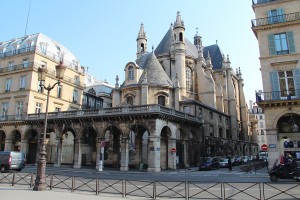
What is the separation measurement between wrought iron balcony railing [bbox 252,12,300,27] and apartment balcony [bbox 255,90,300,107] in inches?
246

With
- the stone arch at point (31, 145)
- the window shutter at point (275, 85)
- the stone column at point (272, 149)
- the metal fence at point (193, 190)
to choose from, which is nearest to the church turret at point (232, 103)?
the stone column at point (272, 149)

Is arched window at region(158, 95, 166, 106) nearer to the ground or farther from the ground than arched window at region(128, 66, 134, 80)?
nearer to the ground

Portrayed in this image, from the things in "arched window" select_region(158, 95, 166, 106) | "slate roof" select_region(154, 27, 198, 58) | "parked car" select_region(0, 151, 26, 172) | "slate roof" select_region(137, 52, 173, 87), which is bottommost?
"parked car" select_region(0, 151, 26, 172)

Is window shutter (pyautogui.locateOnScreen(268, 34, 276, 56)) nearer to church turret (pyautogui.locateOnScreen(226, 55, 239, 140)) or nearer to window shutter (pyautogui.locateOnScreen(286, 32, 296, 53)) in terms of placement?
window shutter (pyautogui.locateOnScreen(286, 32, 296, 53))

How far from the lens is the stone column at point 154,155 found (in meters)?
26.2

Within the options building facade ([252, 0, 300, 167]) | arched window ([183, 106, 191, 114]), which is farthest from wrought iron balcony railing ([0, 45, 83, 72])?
building facade ([252, 0, 300, 167])

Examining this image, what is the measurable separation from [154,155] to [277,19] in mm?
17061

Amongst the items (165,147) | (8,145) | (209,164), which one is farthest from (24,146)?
(209,164)

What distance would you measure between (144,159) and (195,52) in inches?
1070

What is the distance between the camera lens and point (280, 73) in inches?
856

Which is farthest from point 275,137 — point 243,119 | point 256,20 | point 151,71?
point 243,119

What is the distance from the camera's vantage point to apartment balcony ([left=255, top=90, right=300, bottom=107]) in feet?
66.7

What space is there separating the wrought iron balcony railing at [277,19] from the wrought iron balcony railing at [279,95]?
6.19 m

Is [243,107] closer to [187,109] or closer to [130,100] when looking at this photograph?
[187,109]
